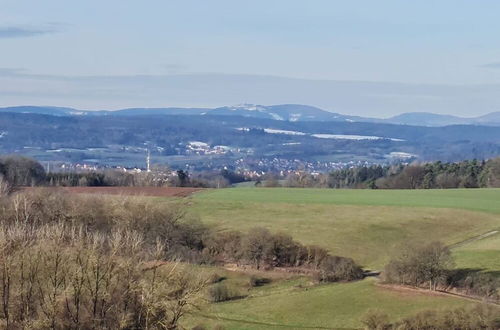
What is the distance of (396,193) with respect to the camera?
331 feet

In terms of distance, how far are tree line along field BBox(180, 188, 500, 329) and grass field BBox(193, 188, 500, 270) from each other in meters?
0.08

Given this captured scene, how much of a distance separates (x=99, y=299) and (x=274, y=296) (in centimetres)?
1648

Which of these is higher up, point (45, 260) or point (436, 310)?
point (45, 260)

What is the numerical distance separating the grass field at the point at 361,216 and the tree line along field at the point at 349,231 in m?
0.08

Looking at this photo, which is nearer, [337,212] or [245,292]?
[245,292]

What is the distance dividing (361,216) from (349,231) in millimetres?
7094

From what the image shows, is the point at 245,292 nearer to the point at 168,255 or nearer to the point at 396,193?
the point at 168,255

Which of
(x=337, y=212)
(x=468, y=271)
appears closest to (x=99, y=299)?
(x=468, y=271)

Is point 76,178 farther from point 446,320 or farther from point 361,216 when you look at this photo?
point 446,320

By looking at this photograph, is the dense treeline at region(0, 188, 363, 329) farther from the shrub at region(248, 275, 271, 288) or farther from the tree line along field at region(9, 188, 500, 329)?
the shrub at region(248, 275, 271, 288)

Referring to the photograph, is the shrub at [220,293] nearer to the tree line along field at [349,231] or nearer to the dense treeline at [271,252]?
the tree line along field at [349,231]

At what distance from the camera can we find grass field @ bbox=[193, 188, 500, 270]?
68.9 metres

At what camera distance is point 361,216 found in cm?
7869

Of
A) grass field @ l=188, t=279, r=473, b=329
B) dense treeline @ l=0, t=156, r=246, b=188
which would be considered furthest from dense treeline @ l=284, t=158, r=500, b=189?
grass field @ l=188, t=279, r=473, b=329
